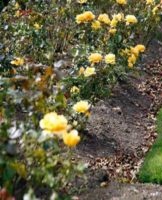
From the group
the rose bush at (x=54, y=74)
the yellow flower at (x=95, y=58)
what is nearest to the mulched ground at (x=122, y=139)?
the rose bush at (x=54, y=74)

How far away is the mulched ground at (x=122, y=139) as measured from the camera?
4.93 metres

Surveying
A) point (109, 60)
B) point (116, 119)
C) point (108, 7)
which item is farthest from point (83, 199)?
point (108, 7)

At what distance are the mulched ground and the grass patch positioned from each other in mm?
87

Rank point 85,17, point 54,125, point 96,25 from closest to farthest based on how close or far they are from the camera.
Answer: point 54,125 → point 85,17 → point 96,25

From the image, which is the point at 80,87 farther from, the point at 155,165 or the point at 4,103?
the point at 4,103

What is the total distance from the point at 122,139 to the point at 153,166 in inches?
32.3

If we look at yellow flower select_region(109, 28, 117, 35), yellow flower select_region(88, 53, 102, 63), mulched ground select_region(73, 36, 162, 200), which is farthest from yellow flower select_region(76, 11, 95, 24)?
mulched ground select_region(73, 36, 162, 200)

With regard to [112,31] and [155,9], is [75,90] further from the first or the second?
[155,9]

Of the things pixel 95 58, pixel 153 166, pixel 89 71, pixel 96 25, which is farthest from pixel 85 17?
pixel 153 166

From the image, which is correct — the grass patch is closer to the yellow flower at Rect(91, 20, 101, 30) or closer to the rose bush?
the rose bush

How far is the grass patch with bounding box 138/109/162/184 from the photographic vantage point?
5383 millimetres

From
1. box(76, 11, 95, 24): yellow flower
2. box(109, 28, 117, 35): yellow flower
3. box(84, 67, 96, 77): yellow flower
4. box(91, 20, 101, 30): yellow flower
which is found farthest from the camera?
box(109, 28, 117, 35): yellow flower

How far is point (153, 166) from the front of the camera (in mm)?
5598

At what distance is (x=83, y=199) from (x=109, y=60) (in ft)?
5.78
